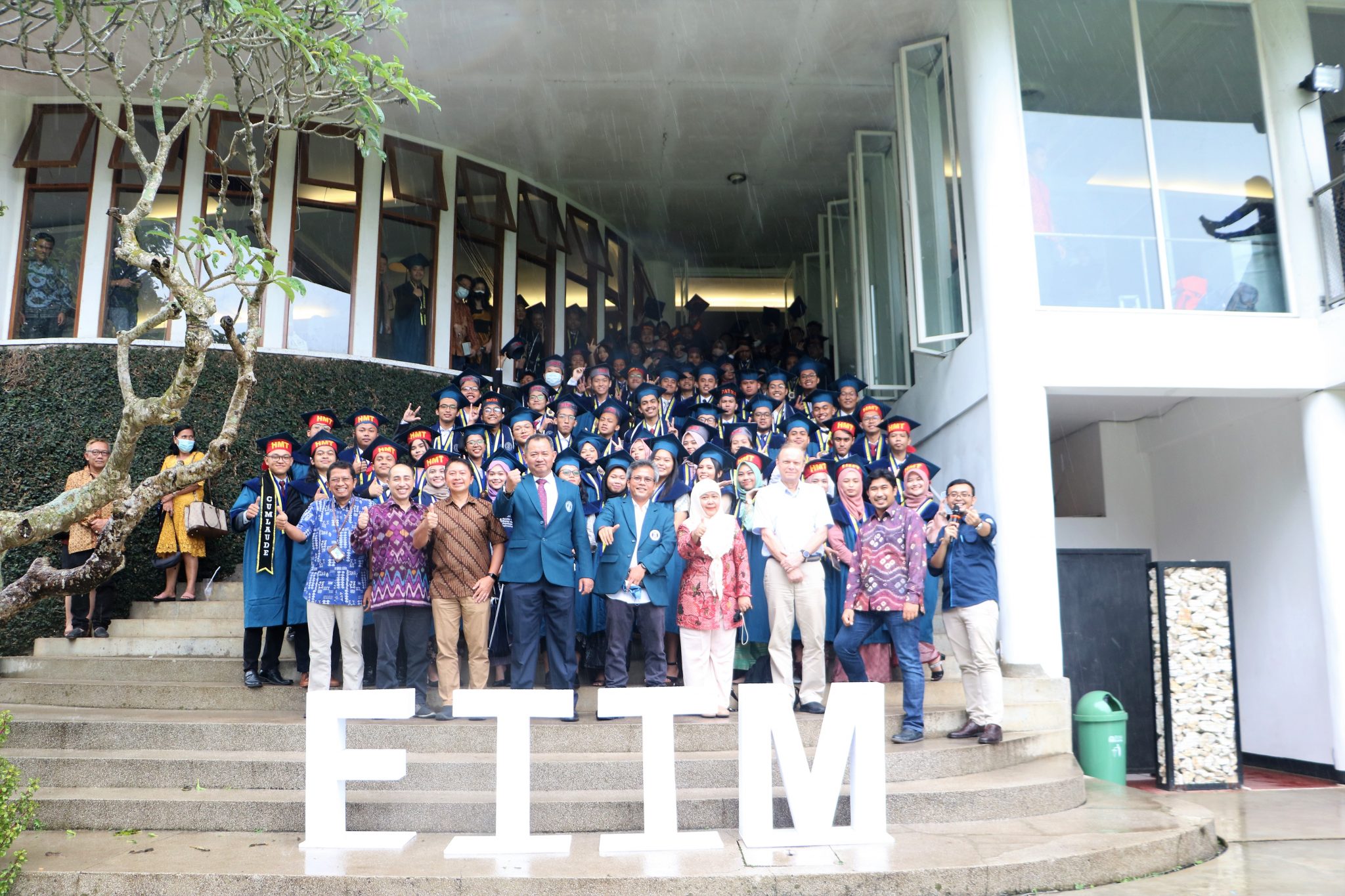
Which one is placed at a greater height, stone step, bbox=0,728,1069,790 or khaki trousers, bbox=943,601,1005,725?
khaki trousers, bbox=943,601,1005,725

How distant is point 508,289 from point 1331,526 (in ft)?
32.4

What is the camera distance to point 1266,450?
982 centimetres

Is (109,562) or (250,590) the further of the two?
(250,590)

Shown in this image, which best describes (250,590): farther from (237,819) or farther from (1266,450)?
(1266,450)

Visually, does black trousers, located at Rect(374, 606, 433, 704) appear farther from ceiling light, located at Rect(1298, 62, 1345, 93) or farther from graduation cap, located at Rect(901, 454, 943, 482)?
ceiling light, located at Rect(1298, 62, 1345, 93)

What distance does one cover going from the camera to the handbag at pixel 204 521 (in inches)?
344

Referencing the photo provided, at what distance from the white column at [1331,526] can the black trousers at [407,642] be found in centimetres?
750

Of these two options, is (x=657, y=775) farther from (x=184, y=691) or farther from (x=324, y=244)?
(x=324, y=244)

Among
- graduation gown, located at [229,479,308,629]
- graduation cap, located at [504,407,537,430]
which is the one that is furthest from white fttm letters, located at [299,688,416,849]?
graduation cap, located at [504,407,537,430]

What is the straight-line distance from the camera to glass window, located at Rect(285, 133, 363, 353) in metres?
12.0

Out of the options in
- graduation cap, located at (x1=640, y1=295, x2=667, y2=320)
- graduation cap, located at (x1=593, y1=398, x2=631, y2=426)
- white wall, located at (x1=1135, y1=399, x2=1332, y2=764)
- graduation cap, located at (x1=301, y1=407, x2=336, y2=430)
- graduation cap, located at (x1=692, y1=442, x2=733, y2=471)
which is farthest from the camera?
graduation cap, located at (x1=640, y1=295, x2=667, y2=320)

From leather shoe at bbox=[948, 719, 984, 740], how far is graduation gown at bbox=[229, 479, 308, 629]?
4.64 meters

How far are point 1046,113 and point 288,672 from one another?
26.9 ft

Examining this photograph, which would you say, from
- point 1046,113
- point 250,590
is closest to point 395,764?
point 250,590
